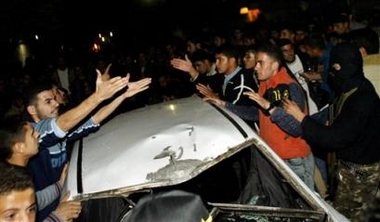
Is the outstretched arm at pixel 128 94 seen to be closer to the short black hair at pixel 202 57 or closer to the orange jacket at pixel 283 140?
the orange jacket at pixel 283 140

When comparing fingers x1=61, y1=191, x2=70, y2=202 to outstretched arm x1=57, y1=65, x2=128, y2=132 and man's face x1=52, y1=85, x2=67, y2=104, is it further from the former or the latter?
man's face x1=52, y1=85, x2=67, y2=104

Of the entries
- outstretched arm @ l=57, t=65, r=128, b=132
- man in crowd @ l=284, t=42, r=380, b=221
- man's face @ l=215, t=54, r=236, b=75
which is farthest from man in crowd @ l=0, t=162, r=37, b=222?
man's face @ l=215, t=54, r=236, b=75

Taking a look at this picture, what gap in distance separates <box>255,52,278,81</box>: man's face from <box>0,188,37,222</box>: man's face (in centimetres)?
257

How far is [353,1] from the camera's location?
51.0 ft

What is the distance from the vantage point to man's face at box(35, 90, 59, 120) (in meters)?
3.96

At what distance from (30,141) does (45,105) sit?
803mm

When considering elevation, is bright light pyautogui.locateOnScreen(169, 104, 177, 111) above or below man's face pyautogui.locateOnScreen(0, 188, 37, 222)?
above

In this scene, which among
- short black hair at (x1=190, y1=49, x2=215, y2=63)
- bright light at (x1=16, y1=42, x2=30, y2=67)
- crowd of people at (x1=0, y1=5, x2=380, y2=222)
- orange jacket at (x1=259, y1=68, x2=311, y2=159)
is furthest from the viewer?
bright light at (x1=16, y1=42, x2=30, y2=67)

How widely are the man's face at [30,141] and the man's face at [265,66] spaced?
7.00ft

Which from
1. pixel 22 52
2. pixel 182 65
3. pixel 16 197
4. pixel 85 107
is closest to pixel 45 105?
pixel 85 107

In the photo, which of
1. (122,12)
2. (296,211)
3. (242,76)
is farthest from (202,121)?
(122,12)

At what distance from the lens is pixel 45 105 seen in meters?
3.97

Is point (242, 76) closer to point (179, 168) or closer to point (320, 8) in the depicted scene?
point (179, 168)

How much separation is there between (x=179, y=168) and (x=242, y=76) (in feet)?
8.57
